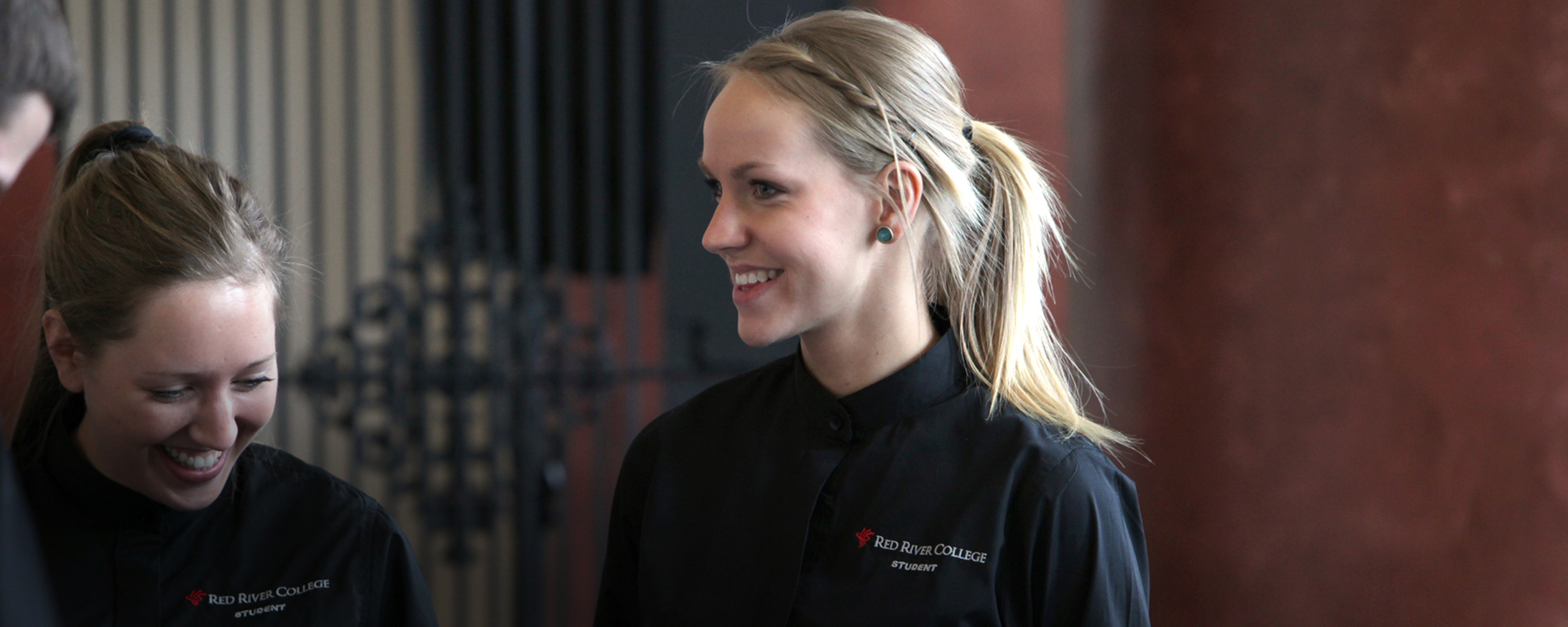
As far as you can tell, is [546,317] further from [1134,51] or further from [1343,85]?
[1343,85]

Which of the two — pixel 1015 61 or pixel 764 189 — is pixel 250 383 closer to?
pixel 764 189

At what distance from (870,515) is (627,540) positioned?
0.96 feet

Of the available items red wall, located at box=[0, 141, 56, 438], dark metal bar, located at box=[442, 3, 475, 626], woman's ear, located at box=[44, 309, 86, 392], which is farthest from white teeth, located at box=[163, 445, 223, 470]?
dark metal bar, located at box=[442, 3, 475, 626]

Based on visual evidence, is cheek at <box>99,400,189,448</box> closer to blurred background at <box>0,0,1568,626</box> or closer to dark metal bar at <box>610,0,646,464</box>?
blurred background at <box>0,0,1568,626</box>

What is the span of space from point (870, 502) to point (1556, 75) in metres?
1.00

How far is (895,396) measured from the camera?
1114 millimetres

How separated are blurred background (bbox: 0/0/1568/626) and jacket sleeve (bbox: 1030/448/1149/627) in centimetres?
71

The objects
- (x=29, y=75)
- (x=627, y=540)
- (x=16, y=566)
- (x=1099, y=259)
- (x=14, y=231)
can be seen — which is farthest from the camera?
(x=1099, y=259)

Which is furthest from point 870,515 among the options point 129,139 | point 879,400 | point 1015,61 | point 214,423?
point 1015,61

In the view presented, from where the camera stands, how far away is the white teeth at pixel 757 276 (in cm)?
108

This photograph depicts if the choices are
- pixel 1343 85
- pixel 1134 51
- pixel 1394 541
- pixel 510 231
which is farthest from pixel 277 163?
pixel 1394 541

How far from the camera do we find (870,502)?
1.08 m

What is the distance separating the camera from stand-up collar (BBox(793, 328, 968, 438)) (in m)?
1.11

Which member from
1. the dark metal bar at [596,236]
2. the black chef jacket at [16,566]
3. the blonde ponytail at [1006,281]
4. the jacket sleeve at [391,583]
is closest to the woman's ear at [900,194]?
the blonde ponytail at [1006,281]
